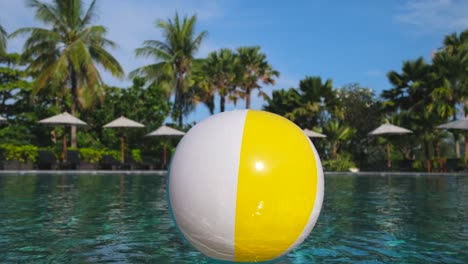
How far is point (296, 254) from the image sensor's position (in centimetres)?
502

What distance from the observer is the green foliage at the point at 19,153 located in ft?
85.8

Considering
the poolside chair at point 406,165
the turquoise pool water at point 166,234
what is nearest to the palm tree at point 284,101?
the poolside chair at point 406,165

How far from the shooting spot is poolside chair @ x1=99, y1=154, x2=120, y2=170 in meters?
28.9

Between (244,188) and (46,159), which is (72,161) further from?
(244,188)

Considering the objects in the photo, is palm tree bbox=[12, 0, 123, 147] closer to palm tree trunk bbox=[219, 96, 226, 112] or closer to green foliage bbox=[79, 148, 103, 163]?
green foliage bbox=[79, 148, 103, 163]

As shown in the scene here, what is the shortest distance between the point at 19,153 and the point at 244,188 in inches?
1010

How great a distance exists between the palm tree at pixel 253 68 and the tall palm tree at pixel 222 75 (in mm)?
781

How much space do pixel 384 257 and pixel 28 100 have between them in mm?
34171

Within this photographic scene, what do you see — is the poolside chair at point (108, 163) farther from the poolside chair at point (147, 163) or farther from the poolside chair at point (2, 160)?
the poolside chair at point (2, 160)

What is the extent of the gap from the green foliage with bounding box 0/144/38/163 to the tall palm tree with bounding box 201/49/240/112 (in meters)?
16.0

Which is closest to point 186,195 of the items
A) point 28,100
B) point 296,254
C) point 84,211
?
point 296,254

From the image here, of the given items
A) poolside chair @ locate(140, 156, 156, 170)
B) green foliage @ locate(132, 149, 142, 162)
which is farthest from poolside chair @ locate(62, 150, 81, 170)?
green foliage @ locate(132, 149, 142, 162)

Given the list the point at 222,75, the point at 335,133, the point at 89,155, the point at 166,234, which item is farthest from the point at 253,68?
the point at 166,234

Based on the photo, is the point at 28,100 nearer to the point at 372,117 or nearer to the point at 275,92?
the point at 275,92
